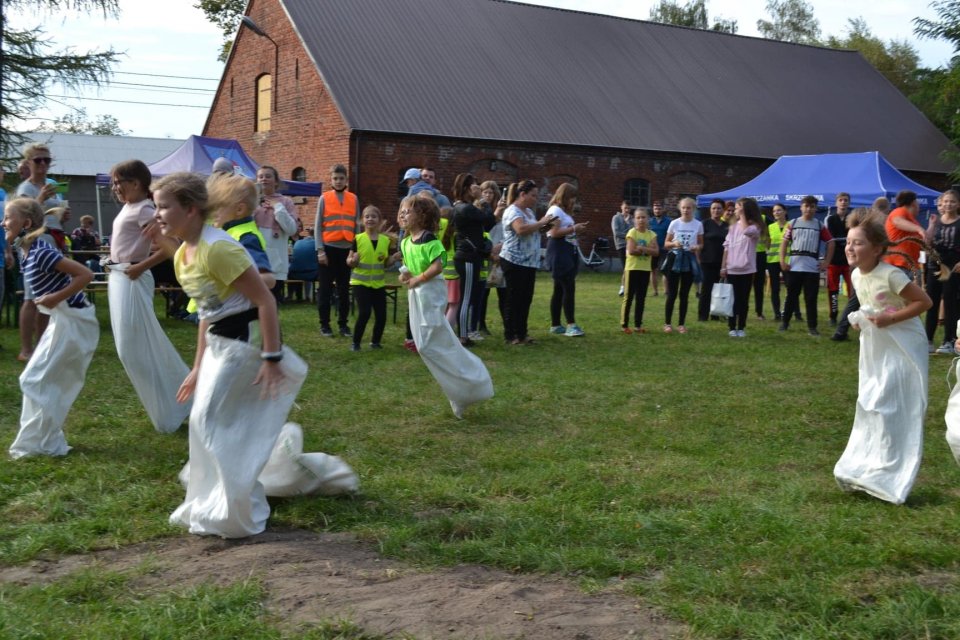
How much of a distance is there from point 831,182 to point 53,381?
2206 centimetres

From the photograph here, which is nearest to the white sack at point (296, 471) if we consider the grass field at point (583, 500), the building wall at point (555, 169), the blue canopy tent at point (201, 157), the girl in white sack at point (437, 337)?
A: the grass field at point (583, 500)

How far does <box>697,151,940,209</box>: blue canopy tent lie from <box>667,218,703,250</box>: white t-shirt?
417 inches

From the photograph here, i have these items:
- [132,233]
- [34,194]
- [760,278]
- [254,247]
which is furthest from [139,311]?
[760,278]

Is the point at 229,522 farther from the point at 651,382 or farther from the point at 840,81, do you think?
the point at 840,81

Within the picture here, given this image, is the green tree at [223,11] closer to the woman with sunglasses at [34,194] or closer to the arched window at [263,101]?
the arched window at [263,101]

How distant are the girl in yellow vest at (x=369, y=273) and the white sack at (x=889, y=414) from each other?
6.60m

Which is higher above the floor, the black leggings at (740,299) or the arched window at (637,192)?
the arched window at (637,192)

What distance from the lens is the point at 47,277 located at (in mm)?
6570

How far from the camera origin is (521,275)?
1196cm

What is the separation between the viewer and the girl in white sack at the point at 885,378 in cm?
546

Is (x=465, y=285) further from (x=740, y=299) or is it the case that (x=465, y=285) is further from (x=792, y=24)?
(x=792, y=24)

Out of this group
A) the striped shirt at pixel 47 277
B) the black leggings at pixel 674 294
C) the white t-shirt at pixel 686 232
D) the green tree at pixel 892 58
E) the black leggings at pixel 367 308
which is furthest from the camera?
the green tree at pixel 892 58

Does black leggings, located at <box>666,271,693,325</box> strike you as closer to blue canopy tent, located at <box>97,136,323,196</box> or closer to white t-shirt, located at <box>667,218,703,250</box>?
white t-shirt, located at <box>667,218,703,250</box>

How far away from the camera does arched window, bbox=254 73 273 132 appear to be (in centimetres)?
3438
